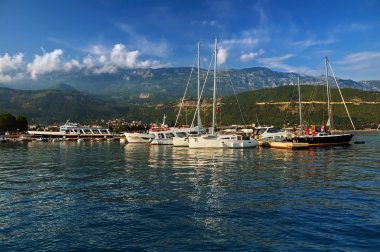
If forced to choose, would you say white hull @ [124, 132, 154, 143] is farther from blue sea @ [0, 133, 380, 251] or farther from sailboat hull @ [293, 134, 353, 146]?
blue sea @ [0, 133, 380, 251]

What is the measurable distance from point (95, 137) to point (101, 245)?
17478cm

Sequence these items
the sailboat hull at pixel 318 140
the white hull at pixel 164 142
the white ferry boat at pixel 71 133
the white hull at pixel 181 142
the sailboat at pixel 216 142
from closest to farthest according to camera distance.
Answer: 1. the sailboat at pixel 216 142
2. the sailboat hull at pixel 318 140
3. the white hull at pixel 181 142
4. the white hull at pixel 164 142
5. the white ferry boat at pixel 71 133

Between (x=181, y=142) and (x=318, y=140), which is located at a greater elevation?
(x=318, y=140)

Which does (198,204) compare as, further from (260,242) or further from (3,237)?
(3,237)

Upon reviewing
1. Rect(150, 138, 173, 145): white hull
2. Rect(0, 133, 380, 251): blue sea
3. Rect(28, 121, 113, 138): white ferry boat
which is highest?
Rect(28, 121, 113, 138): white ferry boat

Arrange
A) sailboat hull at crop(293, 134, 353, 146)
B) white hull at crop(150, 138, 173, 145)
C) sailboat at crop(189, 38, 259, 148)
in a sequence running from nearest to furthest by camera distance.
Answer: sailboat at crop(189, 38, 259, 148)
sailboat hull at crop(293, 134, 353, 146)
white hull at crop(150, 138, 173, 145)

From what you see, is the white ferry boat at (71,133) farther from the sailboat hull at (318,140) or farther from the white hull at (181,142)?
the sailboat hull at (318,140)

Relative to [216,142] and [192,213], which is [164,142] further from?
[192,213]

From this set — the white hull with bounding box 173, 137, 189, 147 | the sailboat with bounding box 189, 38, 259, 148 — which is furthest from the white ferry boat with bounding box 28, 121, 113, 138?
the sailboat with bounding box 189, 38, 259, 148

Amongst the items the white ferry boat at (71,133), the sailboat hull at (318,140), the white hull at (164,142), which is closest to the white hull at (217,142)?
the sailboat hull at (318,140)

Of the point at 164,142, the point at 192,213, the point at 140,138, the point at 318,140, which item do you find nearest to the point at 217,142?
the point at 318,140

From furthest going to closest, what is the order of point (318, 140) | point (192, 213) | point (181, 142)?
1. point (181, 142)
2. point (318, 140)
3. point (192, 213)

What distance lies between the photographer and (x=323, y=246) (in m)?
17.3

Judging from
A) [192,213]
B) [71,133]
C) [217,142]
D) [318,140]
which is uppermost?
[71,133]
